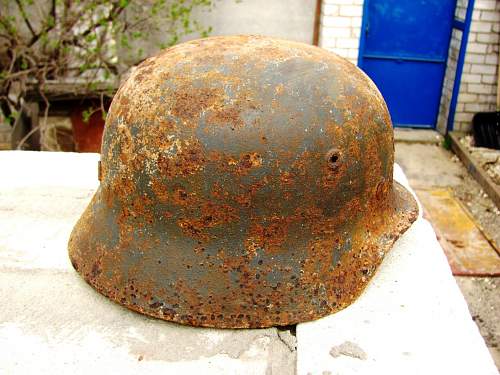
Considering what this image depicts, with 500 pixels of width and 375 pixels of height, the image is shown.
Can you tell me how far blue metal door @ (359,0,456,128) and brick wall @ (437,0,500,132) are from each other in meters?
0.15

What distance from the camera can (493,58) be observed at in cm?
633

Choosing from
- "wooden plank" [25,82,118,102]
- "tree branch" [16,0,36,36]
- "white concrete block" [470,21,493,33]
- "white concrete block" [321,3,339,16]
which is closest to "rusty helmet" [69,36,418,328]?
"wooden plank" [25,82,118,102]

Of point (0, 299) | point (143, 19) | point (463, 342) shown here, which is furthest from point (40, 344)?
point (143, 19)

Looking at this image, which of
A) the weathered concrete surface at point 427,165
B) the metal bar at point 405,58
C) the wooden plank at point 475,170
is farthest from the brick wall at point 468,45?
the weathered concrete surface at point 427,165

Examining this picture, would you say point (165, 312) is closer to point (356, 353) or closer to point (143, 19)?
point (356, 353)

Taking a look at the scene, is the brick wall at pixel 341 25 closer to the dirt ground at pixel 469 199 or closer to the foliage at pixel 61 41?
the dirt ground at pixel 469 199

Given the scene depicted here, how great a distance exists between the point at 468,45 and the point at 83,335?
18.8ft

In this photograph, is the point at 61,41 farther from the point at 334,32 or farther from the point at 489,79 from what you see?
the point at 489,79

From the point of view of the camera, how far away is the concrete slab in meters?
1.64

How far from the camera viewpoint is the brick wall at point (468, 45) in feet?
20.1

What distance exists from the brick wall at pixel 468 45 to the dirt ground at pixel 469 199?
2.14 feet

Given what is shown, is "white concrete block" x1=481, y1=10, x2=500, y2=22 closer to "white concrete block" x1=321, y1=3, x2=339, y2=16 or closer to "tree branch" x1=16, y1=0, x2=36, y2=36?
"white concrete block" x1=321, y1=3, x2=339, y2=16

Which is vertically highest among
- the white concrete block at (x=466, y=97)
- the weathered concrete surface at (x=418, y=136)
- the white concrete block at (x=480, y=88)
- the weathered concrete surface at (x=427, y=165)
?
the white concrete block at (x=480, y=88)

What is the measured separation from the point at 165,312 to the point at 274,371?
0.39 metres
